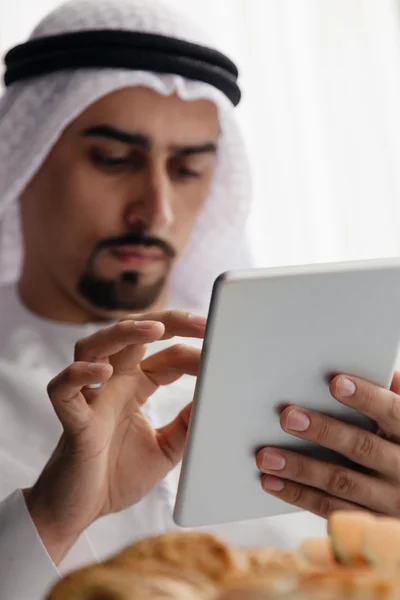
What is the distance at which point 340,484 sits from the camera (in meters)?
0.74

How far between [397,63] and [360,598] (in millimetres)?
2189

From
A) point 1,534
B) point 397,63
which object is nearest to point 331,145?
point 397,63

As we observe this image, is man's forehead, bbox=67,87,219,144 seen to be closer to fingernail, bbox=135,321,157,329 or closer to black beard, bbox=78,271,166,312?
black beard, bbox=78,271,166,312

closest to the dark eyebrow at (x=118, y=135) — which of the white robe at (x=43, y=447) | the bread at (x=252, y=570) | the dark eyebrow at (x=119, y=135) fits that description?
the dark eyebrow at (x=119, y=135)

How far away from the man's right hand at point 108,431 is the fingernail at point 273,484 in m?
0.16

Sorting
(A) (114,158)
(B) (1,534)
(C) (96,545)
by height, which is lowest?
(C) (96,545)

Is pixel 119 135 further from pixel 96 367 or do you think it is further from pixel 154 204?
pixel 96 367

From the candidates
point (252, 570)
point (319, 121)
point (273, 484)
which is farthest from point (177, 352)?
point (319, 121)

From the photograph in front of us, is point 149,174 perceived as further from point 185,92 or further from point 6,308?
point 6,308

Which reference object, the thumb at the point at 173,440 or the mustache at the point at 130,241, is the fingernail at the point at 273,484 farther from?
the mustache at the point at 130,241

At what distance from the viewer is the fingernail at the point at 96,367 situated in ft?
2.25

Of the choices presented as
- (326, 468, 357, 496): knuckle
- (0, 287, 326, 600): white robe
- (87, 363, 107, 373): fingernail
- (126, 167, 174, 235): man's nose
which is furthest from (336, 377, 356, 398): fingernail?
(126, 167, 174, 235): man's nose

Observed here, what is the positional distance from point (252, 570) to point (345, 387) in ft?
1.52

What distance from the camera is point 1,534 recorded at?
76cm
